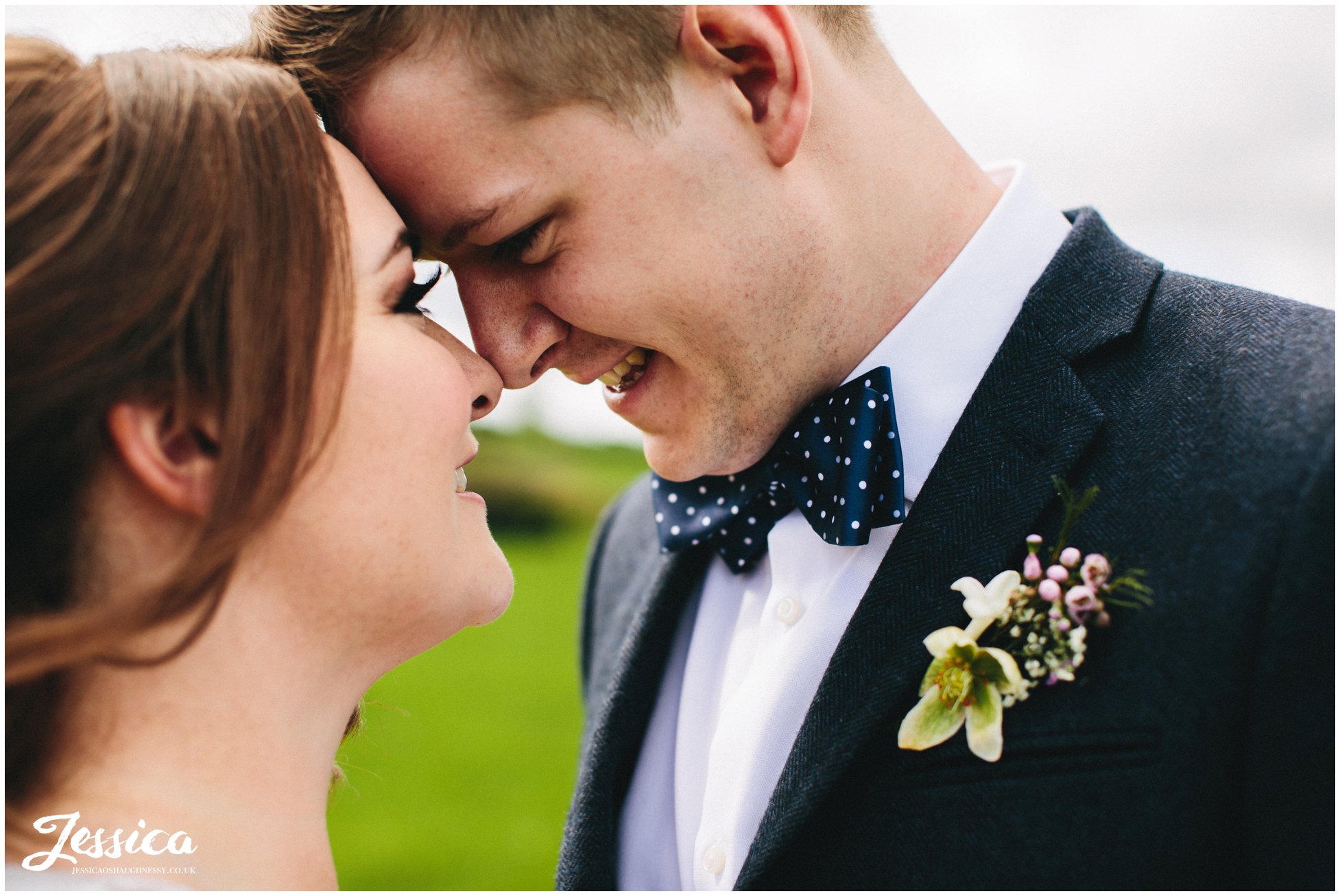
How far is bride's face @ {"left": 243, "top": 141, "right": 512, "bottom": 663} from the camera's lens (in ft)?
5.86

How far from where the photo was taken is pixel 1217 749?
163 centimetres

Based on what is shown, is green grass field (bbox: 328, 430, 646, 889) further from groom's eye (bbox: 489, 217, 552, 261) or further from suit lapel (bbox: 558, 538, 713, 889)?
groom's eye (bbox: 489, 217, 552, 261)

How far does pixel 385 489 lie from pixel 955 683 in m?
1.11

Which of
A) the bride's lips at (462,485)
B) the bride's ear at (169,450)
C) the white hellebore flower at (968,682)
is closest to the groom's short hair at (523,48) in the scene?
the bride's lips at (462,485)

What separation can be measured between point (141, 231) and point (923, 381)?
62.5 inches

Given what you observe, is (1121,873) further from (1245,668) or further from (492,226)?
(492,226)

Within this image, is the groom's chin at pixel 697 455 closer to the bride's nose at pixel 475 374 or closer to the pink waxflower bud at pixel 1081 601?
the bride's nose at pixel 475 374

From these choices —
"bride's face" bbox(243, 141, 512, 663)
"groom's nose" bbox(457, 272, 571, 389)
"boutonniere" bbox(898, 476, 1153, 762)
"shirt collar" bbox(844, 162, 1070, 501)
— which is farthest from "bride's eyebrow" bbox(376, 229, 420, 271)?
"boutonniere" bbox(898, 476, 1153, 762)

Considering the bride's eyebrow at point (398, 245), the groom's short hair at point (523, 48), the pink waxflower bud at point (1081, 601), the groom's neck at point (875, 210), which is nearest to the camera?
the pink waxflower bud at point (1081, 601)

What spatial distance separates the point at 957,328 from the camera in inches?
88.6

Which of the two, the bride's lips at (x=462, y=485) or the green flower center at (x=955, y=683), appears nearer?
the green flower center at (x=955, y=683)

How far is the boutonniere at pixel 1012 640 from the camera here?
68.7 inches

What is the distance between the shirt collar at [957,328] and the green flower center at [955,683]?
475 mm

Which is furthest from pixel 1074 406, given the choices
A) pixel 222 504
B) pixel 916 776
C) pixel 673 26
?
pixel 222 504
